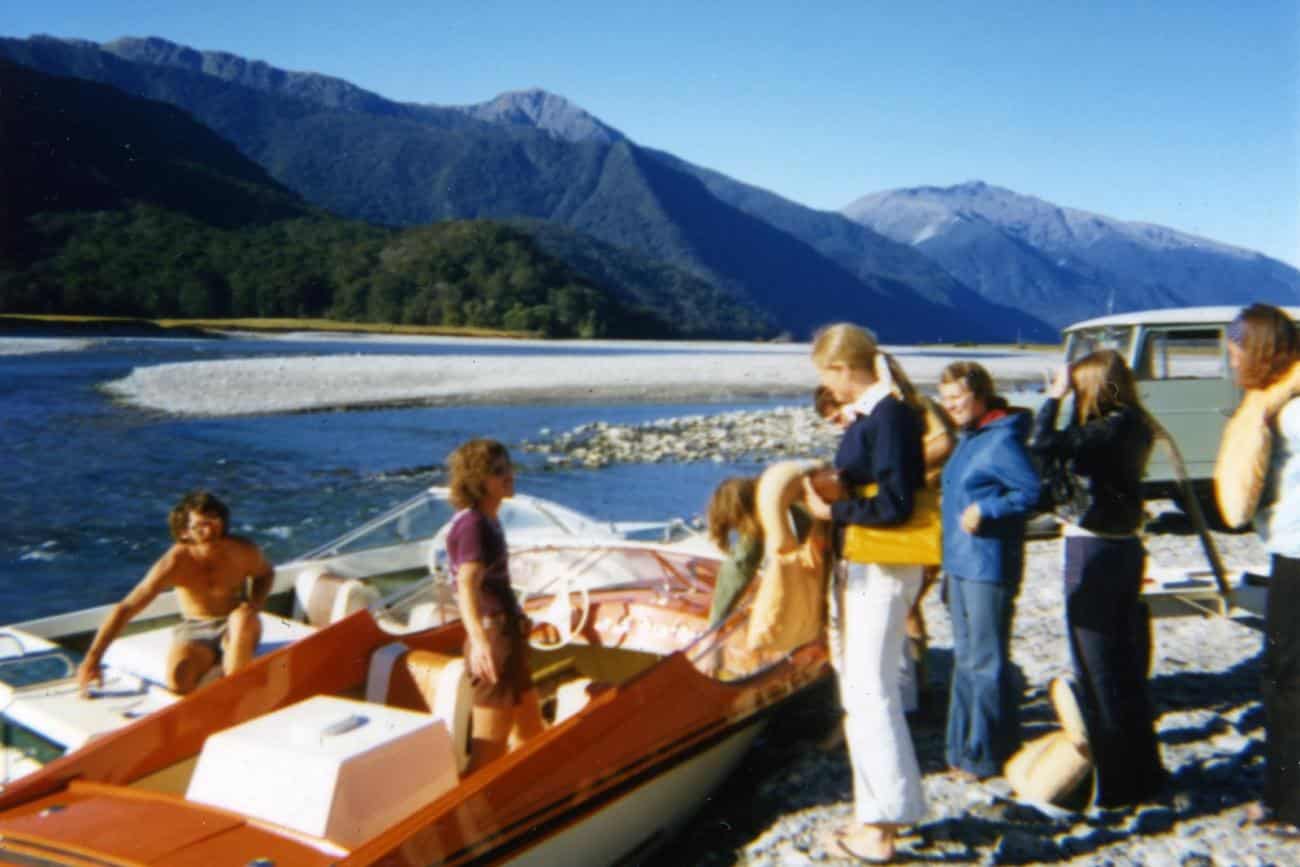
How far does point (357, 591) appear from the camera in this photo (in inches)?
244

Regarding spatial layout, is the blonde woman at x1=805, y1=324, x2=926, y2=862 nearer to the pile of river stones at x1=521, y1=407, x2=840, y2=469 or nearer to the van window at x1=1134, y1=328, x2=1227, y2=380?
the van window at x1=1134, y1=328, x2=1227, y2=380

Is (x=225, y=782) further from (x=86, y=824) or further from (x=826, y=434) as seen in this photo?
(x=826, y=434)

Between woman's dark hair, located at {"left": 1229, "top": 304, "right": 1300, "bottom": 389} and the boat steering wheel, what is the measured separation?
295 cm

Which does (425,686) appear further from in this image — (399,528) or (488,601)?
(399,528)

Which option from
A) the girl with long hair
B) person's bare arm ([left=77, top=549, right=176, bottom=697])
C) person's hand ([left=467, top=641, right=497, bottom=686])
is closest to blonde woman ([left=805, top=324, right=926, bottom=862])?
the girl with long hair

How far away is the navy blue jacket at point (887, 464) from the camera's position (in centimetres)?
325

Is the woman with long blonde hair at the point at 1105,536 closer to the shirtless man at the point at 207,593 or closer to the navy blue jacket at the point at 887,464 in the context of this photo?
the navy blue jacket at the point at 887,464

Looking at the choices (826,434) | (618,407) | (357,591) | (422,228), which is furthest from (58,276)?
(357,591)

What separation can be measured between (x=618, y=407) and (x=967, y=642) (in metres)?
29.1

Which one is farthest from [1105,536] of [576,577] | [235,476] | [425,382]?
[425,382]

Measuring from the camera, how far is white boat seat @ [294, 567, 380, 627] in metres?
6.14

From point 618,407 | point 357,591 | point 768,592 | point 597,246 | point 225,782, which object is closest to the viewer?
point 225,782

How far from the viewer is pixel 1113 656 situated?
3.85 meters

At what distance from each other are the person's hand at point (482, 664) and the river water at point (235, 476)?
961 cm
